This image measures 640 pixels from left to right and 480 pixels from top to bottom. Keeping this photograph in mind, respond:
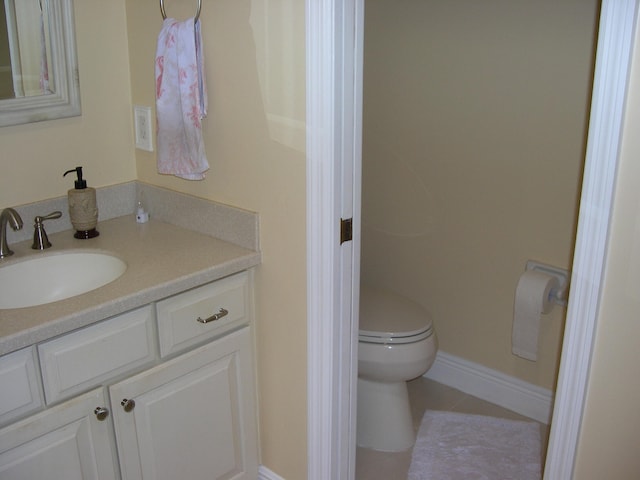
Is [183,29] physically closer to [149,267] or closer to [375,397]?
[149,267]

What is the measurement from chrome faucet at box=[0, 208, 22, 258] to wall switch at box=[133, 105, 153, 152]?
0.47 meters

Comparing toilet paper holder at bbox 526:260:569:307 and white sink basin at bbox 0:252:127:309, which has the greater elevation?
white sink basin at bbox 0:252:127:309

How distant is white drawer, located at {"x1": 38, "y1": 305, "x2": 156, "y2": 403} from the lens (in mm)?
1604

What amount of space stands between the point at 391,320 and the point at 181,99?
105 centimetres

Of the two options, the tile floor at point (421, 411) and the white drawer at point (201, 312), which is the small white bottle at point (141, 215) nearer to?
the white drawer at point (201, 312)

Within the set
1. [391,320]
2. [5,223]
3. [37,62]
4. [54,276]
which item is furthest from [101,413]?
[391,320]

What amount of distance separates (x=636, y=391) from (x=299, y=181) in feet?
2.94

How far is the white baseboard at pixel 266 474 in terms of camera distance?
217cm

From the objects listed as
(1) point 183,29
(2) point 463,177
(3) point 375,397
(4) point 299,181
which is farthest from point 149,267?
(2) point 463,177

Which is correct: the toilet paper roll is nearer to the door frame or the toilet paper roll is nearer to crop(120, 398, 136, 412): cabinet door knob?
the door frame

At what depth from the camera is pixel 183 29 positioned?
191 centimetres

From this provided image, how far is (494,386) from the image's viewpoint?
2.78 meters

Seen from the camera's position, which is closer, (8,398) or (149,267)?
(8,398)

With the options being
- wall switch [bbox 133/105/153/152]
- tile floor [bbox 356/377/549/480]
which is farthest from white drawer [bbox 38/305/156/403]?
tile floor [bbox 356/377/549/480]
